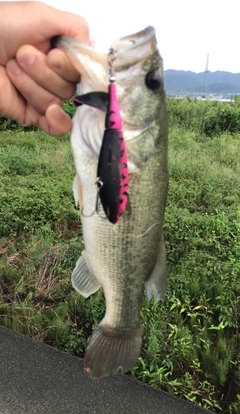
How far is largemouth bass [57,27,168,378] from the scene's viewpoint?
52.5 inches

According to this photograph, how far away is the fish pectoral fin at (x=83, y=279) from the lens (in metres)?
1.58

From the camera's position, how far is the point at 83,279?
5.19 ft

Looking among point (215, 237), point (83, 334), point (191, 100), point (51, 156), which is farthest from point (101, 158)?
point (191, 100)

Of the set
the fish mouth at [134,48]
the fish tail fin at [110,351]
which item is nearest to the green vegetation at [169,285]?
the fish tail fin at [110,351]

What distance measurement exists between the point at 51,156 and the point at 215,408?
6.17 m

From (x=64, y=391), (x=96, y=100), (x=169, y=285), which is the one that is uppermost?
(x=96, y=100)

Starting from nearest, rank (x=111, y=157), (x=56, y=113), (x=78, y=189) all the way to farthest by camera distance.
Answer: (x=111, y=157), (x=78, y=189), (x=56, y=113)

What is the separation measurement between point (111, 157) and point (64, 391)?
2.23 metres

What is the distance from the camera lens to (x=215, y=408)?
2.81 meters

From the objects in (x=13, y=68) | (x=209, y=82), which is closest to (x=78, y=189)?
(x=13, y=68)

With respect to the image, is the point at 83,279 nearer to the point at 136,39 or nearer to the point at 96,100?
the point at 96,100

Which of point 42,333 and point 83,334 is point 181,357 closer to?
point 83,334

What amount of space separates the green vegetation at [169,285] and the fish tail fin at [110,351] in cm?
Result: 143

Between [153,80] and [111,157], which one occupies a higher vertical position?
[153,80]
